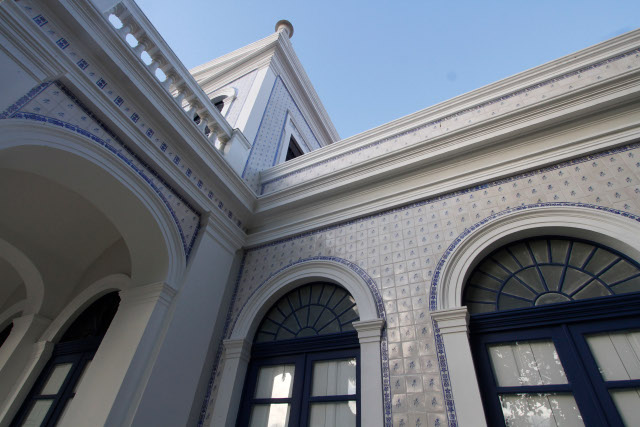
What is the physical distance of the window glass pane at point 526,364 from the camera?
2.44 m

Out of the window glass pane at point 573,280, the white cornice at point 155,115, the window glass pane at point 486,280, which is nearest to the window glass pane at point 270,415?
the window glass pane at point 486,280

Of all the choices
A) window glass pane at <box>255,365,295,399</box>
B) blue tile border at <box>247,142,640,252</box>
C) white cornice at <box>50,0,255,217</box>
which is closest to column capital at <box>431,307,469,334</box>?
blue tile border at <box>247,142,640,252</box>

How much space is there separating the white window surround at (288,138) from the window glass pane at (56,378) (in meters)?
3.99

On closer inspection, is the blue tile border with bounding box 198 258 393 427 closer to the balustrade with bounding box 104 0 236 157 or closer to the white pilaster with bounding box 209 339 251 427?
the white pilaster with bounding box 209 339 251 427

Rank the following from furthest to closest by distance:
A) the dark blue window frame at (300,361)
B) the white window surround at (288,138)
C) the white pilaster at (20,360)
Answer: the white window surround at (288,138) < the white pilaster at (20,360) < the dark blue window frame at (300,361)

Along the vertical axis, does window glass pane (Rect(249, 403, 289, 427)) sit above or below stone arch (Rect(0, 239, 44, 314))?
below

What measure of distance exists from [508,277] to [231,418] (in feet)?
8.76

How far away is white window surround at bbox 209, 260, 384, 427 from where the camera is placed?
2.82 m

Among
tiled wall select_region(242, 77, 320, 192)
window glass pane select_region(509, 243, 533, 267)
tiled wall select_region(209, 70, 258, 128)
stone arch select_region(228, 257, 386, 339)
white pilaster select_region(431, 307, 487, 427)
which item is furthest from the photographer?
tiled wall select_region(209, 70, 258, 128)

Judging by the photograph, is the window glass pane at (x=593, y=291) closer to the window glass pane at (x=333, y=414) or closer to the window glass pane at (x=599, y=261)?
the window glass pane at (x=599, y=261)

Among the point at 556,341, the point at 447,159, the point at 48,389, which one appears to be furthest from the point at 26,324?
the point at 556,341

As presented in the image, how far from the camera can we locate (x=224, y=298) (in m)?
4.05

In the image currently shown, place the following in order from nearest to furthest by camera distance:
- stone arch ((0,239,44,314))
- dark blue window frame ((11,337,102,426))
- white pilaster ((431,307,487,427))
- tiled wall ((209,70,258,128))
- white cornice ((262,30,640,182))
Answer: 1. white pilaster ((431,307,487,427))
2. white cornice ((262,30,640,182))
3. dark blue window frame ((11,337,102,426))
4. stone arch ((0,239,44,314))
5. tiled wall ((209,70,258,128))

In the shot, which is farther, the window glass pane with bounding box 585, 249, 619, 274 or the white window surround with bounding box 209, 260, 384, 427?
the white window surround with bounding box 209, 260, 384, 427
